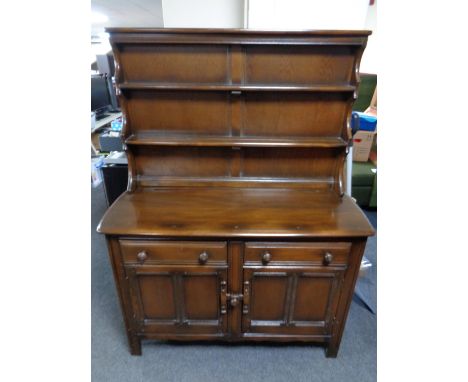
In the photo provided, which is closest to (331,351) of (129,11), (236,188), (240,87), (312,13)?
(236,188)

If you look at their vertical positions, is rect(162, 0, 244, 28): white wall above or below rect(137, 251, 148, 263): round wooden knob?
above

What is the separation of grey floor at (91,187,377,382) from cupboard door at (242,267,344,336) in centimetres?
21

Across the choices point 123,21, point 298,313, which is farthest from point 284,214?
point 123,21

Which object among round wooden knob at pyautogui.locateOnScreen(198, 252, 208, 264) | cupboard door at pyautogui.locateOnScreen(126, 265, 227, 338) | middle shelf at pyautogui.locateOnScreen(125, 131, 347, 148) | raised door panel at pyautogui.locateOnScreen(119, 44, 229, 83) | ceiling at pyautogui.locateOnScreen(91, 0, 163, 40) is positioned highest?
ceiling at pyautogui.locateOnScreen(91, 0, 163, 40)

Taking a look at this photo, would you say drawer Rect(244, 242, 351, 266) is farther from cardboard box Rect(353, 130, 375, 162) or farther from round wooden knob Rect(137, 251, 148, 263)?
cardboard box Rect(353, 130, 375, 162)

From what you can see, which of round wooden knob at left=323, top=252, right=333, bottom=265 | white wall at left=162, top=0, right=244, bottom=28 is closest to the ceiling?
white wall at left=162, top=0, right=244, bottom=28

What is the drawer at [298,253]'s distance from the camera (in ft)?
3.76

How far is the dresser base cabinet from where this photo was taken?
1.15m

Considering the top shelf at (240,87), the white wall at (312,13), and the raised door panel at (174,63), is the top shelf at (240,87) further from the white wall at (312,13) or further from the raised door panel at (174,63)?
the white wall at (312,13)

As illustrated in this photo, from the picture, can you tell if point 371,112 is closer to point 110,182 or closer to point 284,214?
point 284,214

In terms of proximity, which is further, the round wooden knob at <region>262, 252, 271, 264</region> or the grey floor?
the grey floor

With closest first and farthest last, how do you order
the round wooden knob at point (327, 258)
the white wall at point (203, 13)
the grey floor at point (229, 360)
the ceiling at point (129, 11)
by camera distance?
the round wooden knob at point (327, 258), the grey floor at point (229, 360), the white wall at point (203, 13), the ceiling at point (129, 11)

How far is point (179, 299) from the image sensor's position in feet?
4.17

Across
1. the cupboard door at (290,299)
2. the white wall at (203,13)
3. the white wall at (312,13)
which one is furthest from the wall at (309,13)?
the cupboard door at (290,299)
